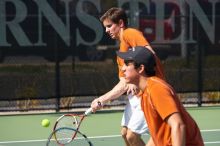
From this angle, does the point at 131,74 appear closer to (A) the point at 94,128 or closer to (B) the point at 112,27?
(B) the point at 112,27

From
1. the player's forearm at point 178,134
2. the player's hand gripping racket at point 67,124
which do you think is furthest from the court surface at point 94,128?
the player's forearm at point 178,134

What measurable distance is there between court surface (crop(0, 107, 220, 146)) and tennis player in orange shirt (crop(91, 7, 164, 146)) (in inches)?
87.7

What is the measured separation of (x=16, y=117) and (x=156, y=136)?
6.73 metres

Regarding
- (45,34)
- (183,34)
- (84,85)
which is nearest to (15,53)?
(45,34)

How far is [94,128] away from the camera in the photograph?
9070mm

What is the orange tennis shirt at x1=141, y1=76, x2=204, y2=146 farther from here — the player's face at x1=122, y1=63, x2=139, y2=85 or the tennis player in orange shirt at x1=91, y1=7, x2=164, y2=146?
the tennis player in orange shirt at x1=91, y1=7, x2=164, y2=146

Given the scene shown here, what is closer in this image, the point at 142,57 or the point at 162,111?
the point at 162,111

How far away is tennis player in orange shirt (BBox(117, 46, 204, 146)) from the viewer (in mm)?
3395

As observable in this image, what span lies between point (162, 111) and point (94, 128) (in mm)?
5710

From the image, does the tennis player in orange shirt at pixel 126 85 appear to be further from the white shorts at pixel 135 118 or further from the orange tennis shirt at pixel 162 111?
the orange tennis shirt at pixel 162 111

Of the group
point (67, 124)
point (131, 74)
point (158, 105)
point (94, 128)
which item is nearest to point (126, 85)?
point (67, 124)

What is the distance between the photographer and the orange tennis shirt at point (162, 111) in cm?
341

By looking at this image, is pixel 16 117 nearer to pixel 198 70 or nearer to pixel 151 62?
pixel 198 70

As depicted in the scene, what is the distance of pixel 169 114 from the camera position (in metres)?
3.39
